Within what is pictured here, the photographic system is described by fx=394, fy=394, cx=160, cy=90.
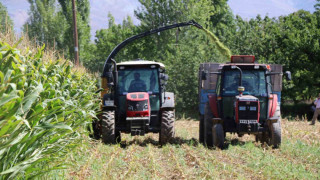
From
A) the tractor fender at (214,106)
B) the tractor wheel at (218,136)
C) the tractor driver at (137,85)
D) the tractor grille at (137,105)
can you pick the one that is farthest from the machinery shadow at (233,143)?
the tractor driver at (137,85)

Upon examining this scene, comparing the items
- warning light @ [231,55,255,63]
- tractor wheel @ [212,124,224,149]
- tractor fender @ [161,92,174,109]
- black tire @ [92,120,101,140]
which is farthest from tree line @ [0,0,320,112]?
tractor wheel @ [212,124,224,149]

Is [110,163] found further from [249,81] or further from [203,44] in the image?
[203,44]

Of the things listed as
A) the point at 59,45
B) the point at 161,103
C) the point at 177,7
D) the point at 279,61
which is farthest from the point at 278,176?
the point at 59,45

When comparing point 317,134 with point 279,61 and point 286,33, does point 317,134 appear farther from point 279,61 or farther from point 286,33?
point 286,33

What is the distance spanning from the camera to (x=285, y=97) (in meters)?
24.0

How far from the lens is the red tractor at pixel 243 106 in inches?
366

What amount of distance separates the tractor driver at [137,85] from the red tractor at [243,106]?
1.69 meters

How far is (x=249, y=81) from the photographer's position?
32.1 ft

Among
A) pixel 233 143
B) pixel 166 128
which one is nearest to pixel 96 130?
pixel 166 128

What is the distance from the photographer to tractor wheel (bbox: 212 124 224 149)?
9281 mm

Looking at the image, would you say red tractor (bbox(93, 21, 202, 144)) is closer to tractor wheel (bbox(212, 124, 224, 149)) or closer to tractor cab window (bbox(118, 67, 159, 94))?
tractor cab window (bbox(118, 67, 159, 94))

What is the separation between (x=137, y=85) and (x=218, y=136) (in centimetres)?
260

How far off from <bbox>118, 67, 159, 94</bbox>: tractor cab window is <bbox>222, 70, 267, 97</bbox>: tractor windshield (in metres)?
1.85

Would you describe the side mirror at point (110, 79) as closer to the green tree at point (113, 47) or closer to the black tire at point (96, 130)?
the black tire at point (96, 130)
